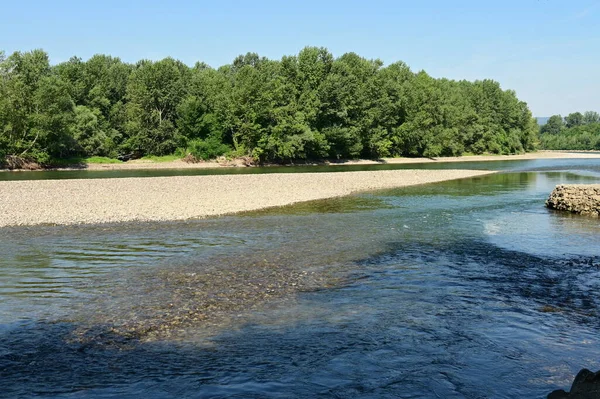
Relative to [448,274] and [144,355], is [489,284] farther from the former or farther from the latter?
[144,355]

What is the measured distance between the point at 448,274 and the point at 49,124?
7602cm

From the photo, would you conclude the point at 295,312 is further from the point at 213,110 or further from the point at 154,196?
the point at 213,110

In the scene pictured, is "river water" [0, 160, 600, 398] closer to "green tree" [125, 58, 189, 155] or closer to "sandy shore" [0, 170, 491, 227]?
"sandy shore" [0, 170, 491, 227]

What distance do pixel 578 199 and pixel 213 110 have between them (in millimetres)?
81122

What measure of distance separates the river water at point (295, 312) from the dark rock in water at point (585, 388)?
1564mm

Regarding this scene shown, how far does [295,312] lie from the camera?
480 inches

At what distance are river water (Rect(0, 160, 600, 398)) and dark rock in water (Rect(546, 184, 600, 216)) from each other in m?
8.07

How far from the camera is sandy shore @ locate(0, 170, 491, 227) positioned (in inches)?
1078

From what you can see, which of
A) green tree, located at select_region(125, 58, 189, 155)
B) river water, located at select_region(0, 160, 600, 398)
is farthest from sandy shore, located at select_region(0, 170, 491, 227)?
green tree, located at select_region(125, 58, 189, 155)

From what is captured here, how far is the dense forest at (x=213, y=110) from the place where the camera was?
79.7 meters

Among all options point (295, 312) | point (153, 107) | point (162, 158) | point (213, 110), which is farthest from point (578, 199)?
point (153, 107)

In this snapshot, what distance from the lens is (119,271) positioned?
16156 millimetres

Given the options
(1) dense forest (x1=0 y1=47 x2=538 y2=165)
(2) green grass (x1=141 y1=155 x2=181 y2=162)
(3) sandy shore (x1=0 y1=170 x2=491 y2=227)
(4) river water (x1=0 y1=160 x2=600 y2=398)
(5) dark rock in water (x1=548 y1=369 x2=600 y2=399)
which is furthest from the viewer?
(2) green grass (x1=141 y1=155 x2=181 y2=162)

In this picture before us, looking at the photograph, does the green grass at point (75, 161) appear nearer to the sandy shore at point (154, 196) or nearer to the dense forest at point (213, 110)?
the dense forest at point (213, 110)
